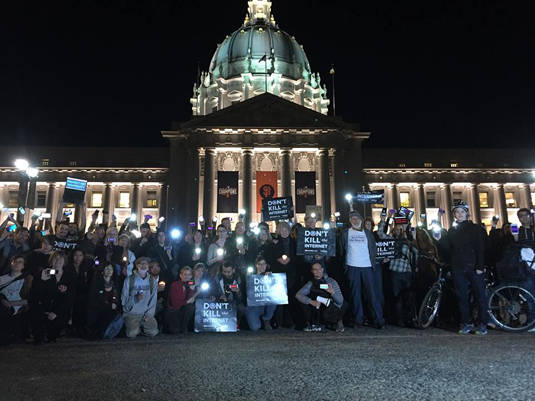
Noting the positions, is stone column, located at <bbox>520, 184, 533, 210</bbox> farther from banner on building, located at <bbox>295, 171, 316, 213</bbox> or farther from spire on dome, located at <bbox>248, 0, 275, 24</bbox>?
spire on dome, located at <bbox>248, 0, 275, 24</bbox>

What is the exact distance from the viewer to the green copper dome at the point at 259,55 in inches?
2427

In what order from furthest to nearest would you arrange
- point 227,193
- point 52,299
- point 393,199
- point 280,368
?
point 393,199 < point 227,193 < point 52,299 < point 280,368

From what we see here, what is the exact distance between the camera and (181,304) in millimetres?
8562

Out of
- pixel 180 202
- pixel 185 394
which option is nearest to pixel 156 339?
pixel 185 394

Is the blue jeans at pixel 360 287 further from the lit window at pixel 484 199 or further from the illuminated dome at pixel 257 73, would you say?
the illuminated dome at pixel 257 73

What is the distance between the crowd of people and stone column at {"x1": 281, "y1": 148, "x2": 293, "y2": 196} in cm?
2964

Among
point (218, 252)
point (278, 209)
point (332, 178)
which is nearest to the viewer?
point (218, 252)

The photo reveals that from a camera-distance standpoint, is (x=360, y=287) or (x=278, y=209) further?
(x=278, y=209)

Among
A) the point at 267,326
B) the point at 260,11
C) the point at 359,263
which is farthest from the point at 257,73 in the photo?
the point at 267,326

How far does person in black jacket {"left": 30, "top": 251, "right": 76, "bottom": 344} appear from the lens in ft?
24.8

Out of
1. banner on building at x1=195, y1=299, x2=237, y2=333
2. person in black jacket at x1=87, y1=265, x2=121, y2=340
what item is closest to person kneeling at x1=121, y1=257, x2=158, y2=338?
person in black jacket at x1=87, y1=265, x2=121, y2=340

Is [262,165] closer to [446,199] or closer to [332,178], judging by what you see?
[332,178]

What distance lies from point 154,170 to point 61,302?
42.0 m

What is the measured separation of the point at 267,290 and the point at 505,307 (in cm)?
462
